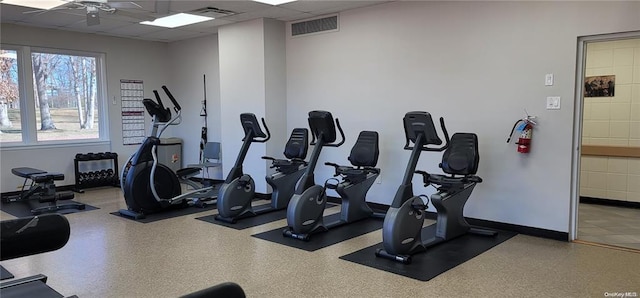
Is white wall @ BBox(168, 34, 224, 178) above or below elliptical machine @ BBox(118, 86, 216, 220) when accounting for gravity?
above

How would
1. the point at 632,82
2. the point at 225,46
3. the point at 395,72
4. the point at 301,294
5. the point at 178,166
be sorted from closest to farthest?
the point at 301,294, the point at 395,72, the point at 632,82, the point at 225,46, the point at 178,166

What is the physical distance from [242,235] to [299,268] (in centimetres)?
131

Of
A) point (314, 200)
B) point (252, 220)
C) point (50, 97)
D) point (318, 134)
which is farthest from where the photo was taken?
point (50, 97)

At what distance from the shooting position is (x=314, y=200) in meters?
5.03

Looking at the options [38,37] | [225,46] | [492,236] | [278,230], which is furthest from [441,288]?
[38,37]

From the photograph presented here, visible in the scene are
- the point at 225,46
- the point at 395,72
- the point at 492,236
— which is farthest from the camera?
the point at 225,46

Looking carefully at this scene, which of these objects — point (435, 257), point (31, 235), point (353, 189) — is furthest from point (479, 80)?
point (31, 235)

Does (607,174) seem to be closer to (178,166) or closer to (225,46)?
(225,46)

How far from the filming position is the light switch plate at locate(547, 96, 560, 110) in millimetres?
4734

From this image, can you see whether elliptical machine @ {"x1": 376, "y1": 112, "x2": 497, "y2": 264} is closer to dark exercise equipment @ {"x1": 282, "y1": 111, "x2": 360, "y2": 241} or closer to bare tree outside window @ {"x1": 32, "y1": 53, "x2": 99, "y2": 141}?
dark exercise equipment @ {"x1": 282, "y1": 111, "x2": 360, "y2": 241}

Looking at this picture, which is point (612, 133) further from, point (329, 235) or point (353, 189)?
point (329, 235)

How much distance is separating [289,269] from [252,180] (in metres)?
2.18

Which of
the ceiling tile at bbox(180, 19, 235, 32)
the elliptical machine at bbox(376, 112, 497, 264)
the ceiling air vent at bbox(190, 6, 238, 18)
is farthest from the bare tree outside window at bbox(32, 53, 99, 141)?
the elliptical machine at bbox(376, 112, 497, 264)

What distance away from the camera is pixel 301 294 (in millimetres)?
3432
